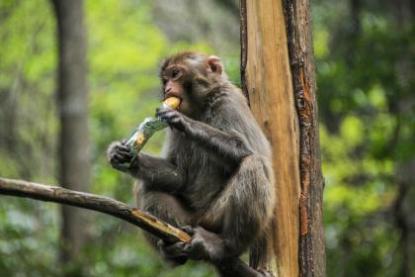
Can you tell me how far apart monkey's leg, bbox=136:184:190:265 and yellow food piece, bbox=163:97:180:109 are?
695 millimetres

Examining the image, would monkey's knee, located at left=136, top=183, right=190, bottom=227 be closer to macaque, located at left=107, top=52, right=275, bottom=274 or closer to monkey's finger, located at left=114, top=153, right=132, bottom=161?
macaque, located at left=107, top=52, right=275, bottom=274

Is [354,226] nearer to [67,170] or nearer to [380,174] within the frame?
[380,174]

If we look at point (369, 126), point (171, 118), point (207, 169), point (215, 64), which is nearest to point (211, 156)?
point (207, 169)

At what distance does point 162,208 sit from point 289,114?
1.24 m

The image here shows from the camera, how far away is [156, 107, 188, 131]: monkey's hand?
6.68m

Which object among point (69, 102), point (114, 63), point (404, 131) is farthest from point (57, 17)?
point (114, 63)

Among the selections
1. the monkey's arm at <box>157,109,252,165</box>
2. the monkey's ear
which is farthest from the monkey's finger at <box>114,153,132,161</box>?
the monkey's ear

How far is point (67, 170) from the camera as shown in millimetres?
13547

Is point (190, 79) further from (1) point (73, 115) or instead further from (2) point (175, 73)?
(1) point (73, 115)

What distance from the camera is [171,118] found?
6684 mm

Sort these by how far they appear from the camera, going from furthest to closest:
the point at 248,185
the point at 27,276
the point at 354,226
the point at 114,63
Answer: the point at 114,63 < the point at 354,226 < the point at 27,276 < the point at 248,185

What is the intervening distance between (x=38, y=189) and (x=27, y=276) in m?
8.21

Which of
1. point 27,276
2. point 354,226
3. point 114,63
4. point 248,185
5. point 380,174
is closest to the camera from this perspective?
point 248,185

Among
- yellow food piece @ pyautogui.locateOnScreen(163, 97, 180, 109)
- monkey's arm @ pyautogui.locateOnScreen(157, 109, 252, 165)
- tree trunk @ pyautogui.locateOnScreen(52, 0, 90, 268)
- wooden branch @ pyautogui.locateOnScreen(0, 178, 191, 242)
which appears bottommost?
wooden branch @ pyautogui.locateOnScreen(0, 178, 191, 242)
